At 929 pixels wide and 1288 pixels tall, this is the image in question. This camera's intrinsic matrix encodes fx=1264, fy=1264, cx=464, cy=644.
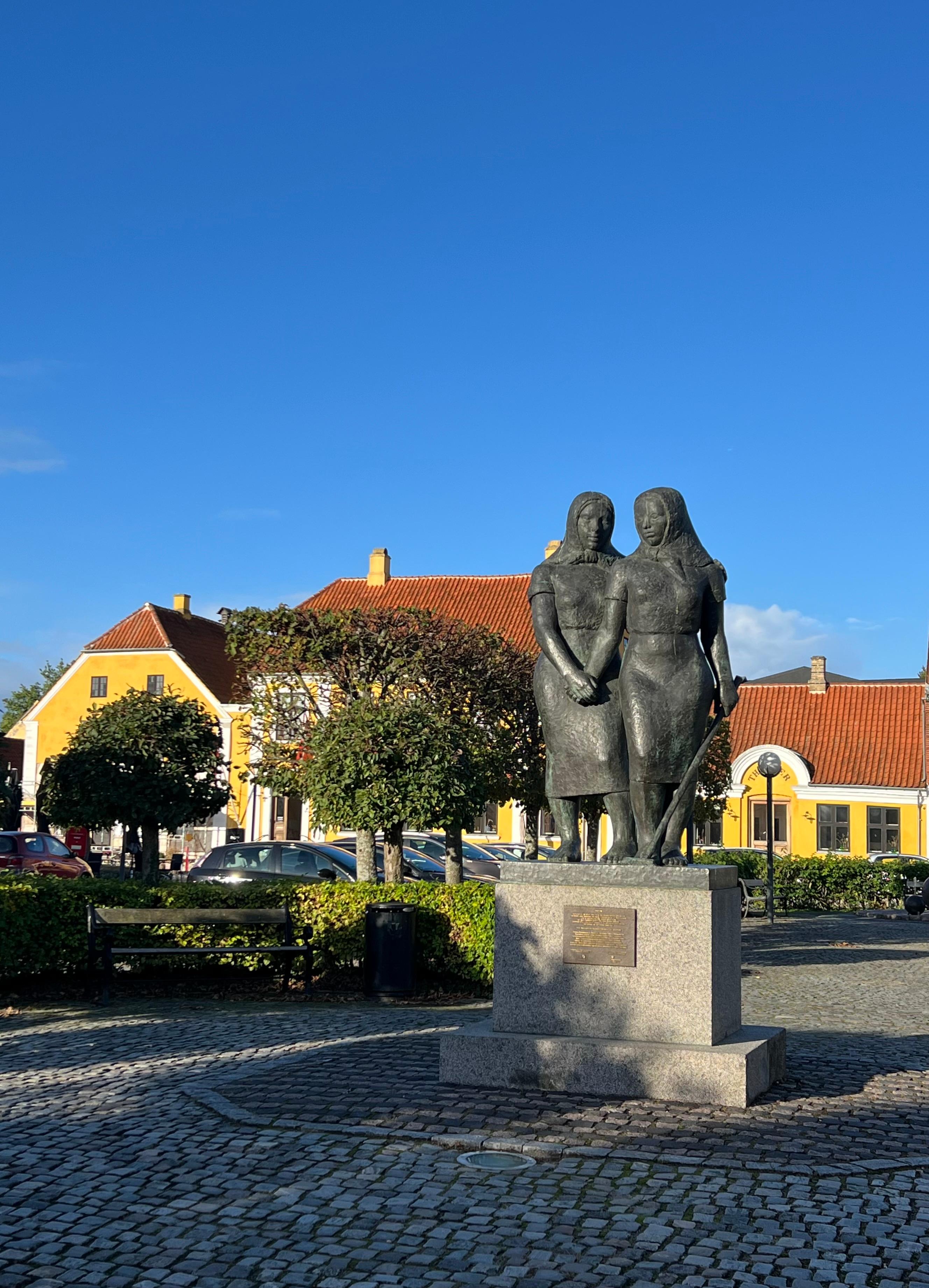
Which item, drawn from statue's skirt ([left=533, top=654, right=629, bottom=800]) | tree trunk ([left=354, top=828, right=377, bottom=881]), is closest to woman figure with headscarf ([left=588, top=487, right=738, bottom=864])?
statue's skirt ([left=533, top=654, right=629, bottom=800])

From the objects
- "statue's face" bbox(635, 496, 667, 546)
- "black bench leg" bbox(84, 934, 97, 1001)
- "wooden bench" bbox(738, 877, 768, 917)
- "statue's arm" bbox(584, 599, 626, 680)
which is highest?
"statue's face" bbox(635, 496, 667, 546)

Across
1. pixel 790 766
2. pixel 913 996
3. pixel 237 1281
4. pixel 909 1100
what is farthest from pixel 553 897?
pixel 790 766

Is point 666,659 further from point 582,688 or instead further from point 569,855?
point 569,855

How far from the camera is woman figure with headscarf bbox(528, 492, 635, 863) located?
7914mm

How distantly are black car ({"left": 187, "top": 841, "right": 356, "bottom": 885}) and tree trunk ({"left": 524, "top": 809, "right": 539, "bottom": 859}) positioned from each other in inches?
132

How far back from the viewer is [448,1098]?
684cm

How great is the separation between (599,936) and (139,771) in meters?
11.1

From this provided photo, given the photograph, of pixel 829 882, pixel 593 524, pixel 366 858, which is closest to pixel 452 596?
pixel 829 882

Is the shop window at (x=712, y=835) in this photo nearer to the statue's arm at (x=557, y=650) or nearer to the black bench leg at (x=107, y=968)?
the black bench leg at (x=107, y=968)

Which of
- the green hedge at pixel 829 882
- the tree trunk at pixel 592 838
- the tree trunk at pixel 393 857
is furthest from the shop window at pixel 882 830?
the tree trunk at pixel 393 857

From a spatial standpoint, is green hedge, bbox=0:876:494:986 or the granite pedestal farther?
green hedge, bbox=0:876:494:986

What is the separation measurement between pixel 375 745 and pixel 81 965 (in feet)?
12.6

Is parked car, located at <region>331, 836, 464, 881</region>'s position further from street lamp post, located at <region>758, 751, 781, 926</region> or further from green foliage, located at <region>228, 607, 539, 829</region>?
street lamp post, located at <region>758, 751, 781, 926</region>

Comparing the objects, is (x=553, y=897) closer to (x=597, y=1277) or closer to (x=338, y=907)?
(x=597, y=1277)
